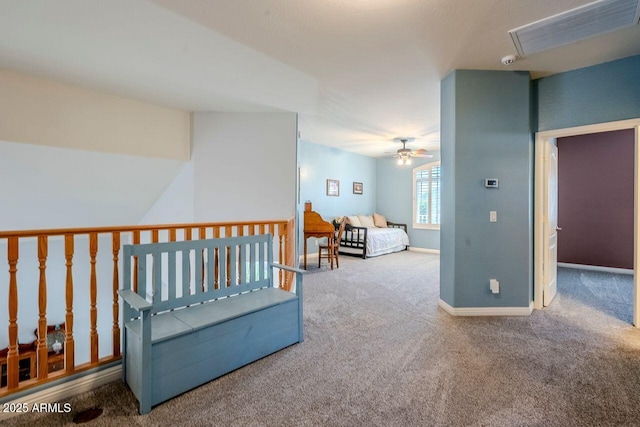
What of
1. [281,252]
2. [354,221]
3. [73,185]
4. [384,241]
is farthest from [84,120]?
[384,241]

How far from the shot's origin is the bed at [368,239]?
640cm

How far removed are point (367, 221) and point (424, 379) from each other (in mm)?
5645

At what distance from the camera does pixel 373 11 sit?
2.22 m

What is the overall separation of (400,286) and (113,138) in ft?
12.9

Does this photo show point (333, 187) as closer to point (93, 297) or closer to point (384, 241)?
point (384, 241)

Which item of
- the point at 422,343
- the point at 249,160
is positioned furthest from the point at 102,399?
the point at 249,160

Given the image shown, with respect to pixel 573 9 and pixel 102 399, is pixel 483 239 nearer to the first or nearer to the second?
pixel 573 9

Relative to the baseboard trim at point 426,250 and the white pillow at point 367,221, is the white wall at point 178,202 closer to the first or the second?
the white pillow at point 367,221

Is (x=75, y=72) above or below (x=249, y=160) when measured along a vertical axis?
above

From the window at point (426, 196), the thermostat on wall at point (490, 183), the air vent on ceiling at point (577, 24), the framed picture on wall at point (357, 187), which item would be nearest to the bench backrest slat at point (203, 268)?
the thermostat on wall at point (490, 183)

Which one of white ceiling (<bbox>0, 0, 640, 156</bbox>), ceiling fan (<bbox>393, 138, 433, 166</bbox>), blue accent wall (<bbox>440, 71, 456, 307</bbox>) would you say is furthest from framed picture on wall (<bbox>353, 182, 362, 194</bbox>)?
blue accent wall (<bbox>440, 71, 456, 307</bbox>)

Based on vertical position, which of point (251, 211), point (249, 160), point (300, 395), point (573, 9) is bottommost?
point (300, 395)

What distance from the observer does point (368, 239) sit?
639cm

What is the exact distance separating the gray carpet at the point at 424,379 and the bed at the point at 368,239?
10.4 ft
